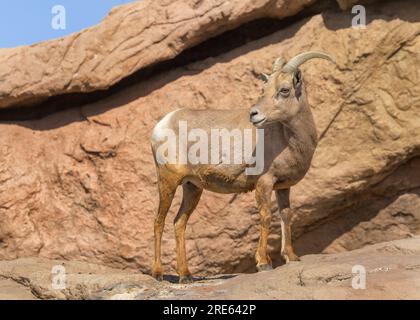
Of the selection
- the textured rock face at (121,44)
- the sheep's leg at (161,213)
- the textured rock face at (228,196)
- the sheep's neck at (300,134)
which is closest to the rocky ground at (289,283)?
the sheep's leg at (161,213)

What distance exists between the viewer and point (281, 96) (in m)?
8.14

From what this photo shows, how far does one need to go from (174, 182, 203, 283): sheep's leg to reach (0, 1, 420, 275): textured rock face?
1.75 meters

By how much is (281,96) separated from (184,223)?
2213 mm

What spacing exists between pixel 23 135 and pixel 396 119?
6.13 meters

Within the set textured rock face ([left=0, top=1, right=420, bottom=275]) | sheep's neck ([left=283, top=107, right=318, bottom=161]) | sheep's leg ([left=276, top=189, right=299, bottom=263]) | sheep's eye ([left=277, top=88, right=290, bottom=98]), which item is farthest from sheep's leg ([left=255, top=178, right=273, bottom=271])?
textured rock face ([left=0, top=1, right=420, bottom=275])

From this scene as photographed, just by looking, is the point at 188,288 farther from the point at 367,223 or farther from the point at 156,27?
the point at 156,27

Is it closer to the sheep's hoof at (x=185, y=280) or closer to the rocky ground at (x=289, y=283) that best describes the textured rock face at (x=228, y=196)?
the rocky ground at (x=289, y=283)

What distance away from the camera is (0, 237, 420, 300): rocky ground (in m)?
6.48

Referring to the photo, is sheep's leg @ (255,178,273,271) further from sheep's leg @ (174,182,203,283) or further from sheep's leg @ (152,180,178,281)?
sheep's leg @ (152,180,178,281)

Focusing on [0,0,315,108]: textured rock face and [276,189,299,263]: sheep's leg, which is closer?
[276,189,299,263]: sheep's leg

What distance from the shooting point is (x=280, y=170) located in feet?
27.6

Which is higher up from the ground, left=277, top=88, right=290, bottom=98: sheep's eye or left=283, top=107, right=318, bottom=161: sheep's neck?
left=277, top=88, right=290, bottom=98: sheep's eye

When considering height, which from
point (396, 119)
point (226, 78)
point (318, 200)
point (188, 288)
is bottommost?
point (188, 288)

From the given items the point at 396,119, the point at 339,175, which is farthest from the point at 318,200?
the point at 396,119
